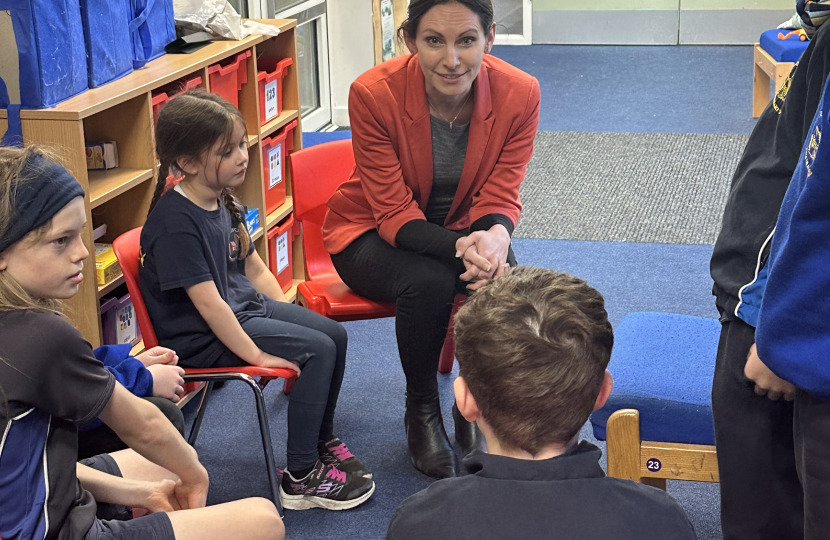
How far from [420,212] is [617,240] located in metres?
1.79

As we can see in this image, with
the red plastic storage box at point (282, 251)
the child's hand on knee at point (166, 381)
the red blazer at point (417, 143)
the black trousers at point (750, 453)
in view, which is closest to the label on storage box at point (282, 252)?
the red plastic storage box at point (282, 251)

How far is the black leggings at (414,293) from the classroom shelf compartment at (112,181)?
1.91 feet

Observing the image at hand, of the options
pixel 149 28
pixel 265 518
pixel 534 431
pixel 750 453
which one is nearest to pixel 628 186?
pixel 149 28

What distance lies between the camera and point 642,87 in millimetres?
6879

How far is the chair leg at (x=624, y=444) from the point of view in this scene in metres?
1.77

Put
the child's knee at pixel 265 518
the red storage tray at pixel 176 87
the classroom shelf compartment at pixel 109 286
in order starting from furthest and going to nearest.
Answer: the red storage tray at pixel 176 87 → the classroom shelf compartment at pixel 109 286 → the child's knee at pixel 265 518

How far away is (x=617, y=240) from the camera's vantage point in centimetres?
389

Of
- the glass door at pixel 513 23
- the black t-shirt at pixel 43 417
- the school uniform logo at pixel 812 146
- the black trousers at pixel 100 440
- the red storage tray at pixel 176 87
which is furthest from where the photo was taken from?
the glass door at pixel 513 23

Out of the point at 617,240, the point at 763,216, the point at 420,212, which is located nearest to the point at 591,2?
the point at 617,240

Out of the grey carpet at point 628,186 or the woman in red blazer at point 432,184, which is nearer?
the woman in red blazer at point 432,184

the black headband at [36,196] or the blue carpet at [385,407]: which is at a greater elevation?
the black headband at [36,196]

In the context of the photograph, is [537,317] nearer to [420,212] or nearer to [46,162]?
[46,162]

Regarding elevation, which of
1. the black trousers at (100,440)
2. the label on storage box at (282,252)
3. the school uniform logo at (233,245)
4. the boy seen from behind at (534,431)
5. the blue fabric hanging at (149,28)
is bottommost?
the label on storage box at (282,252)

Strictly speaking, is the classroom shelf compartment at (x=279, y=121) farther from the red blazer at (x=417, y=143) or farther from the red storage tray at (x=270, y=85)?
the red blazer at (x=417, y=143)
